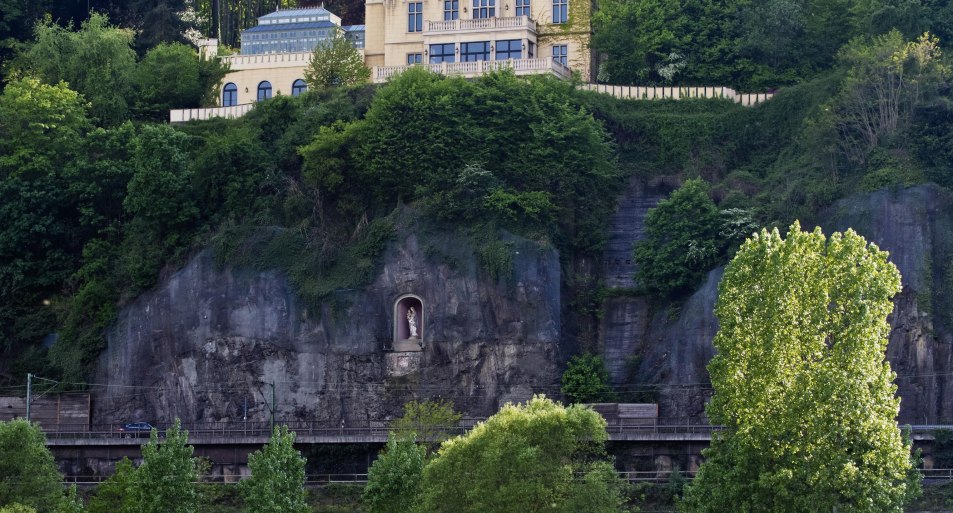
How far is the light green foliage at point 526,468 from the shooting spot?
255ft

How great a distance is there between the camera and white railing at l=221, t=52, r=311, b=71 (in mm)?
121438

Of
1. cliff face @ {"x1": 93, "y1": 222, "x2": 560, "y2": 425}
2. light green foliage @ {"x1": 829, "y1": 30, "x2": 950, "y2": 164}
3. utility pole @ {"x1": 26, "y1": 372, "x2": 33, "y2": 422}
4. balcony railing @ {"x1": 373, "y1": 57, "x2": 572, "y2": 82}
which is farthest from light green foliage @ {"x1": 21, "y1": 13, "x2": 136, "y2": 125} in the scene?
light green foliage @ {"x1": 829, "y1": 30, "x2": 950, "y2": 164}

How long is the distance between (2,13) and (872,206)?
58.8 m

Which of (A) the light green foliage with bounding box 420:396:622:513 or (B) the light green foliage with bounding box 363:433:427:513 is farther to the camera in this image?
(B) the light green foliage with bounding box 363:433:427:513

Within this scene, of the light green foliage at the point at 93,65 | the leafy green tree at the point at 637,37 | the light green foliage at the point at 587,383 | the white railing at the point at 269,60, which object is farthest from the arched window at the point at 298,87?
the light green foliage at the point at 587,383

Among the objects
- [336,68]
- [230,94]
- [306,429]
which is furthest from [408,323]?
[230,94]

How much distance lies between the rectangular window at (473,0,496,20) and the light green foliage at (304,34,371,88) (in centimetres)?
722

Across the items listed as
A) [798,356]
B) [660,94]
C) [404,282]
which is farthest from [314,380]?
[798,356]

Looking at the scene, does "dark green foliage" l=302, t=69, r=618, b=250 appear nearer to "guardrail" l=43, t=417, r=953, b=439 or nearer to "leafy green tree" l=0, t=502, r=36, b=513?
"guardrail" l=43, t=417, r=953, b=439

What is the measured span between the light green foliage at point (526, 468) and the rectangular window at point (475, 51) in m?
38.4

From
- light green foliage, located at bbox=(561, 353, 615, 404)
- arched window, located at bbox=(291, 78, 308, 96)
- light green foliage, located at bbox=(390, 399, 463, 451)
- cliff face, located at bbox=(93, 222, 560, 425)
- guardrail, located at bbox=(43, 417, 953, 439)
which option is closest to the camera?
light green foliage, located at bbox=(390, 399, 463, 451)

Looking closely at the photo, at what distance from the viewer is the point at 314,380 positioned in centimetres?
10088

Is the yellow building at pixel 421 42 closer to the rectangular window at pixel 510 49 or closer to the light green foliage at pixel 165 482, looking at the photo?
the rectangular window at pixel 510 49

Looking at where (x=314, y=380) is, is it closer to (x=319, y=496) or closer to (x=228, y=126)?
(x=319, y=496)
